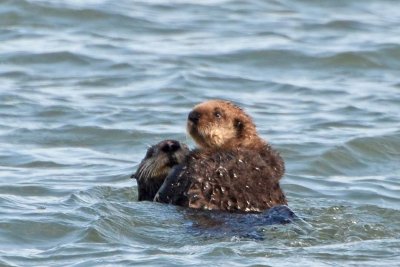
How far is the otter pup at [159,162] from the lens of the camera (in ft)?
24.2

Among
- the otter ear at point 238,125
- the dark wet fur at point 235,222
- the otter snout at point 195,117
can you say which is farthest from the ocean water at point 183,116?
the otter ear at point 238,125

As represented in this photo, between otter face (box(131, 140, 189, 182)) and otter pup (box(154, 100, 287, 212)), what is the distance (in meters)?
0.28

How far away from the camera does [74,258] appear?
6.34 m

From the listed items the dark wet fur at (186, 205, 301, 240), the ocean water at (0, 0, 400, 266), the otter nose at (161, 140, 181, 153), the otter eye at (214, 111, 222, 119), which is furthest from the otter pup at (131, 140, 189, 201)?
the dark wet fur at (186, 205, 301, 240)

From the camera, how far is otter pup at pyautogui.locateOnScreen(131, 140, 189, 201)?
739 centimetres

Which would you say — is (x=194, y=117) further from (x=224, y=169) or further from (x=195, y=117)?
(x=224, y=169)

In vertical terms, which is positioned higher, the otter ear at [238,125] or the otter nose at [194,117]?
the otter nose at [194,117]

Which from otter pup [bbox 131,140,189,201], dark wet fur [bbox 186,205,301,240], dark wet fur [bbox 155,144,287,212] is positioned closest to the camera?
dark wet fur [bbox 186,205,301,240]

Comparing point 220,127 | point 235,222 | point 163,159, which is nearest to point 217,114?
point 220,127

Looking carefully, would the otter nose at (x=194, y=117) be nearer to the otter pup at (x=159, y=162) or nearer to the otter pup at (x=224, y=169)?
the otter pup at (x=224, y=169)

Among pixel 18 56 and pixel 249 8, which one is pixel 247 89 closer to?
pixel 18 56

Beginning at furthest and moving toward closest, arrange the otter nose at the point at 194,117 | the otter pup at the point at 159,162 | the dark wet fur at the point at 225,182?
the otter pup at the point at 159,162 → the otter nose at the point at 194,117 → the dark wet fur at the point at 225,182

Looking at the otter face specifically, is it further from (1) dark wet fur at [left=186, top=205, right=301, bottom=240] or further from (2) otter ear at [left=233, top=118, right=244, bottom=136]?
(1) dark wet fur at [left=186, top=205, right=301, bottom=240]

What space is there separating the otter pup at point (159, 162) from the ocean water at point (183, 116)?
27 cm
